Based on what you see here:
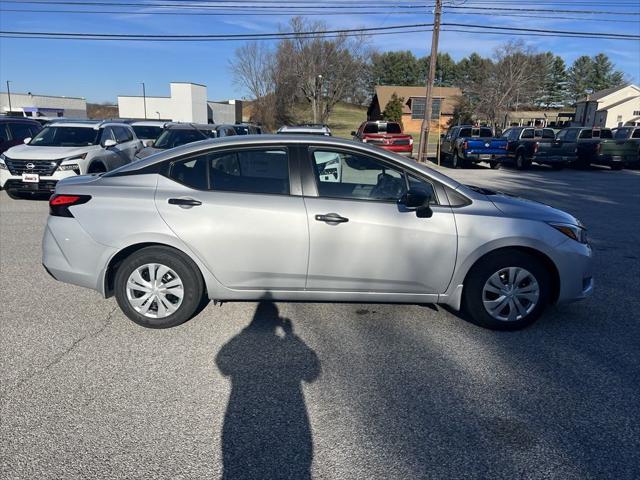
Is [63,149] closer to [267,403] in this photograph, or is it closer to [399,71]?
[267,403]

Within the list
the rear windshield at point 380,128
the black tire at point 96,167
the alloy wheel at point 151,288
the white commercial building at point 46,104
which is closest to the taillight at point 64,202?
the alloy wheel at point 151,288

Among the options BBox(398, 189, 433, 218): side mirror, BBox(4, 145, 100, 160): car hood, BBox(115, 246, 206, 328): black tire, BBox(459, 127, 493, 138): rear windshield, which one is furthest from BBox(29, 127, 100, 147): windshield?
BBox(459, 127, 493, 138): rear windshield

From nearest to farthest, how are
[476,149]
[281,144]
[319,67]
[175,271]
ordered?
[175,271] < [281,144] < [476,149] < [319,67]

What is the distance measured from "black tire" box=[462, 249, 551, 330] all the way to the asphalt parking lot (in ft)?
0.40

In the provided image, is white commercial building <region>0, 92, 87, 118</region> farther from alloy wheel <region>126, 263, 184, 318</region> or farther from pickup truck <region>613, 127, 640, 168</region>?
alloy wheel <region>126, 263, 184, 318</region>

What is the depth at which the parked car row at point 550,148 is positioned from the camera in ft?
68.5

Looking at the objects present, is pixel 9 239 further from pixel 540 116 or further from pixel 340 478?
pixel 540 116

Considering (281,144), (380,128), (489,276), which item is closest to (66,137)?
(281,144)

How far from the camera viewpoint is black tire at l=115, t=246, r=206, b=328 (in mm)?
4066

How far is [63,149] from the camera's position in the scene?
35.4ft

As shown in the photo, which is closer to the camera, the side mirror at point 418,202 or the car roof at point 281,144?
the side mirror at point 418,202

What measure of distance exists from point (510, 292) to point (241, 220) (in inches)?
93.9

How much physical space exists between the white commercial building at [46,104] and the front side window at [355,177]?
65.2 m

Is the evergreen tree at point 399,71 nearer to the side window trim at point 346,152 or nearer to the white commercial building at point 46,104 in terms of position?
the white commercial building at point 46,104
